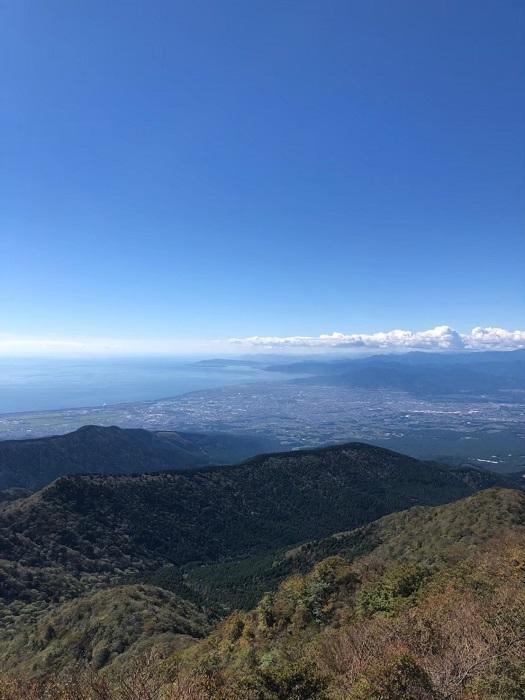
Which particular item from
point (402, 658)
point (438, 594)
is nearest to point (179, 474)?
point (438, 594)

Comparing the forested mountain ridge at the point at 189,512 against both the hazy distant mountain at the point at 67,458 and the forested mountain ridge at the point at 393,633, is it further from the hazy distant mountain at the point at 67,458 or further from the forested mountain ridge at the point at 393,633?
the hazy distant mountain at the point at 67,458

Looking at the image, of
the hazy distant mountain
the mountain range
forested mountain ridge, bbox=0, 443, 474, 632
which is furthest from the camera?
the hazy distant mountain

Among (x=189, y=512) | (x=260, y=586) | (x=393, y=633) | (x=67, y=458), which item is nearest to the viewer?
(x=393, y=633)

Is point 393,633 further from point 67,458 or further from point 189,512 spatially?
point 67,458

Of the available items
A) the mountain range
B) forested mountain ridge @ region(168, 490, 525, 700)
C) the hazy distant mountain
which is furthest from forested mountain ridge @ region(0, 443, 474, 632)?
the hazy distant mountain

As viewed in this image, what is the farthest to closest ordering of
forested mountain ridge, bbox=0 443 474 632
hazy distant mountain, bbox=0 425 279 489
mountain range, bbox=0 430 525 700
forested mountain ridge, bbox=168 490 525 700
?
1. hazy distant mountain, bbox=0 425 279 489
2. forested mountain ridge, bbox=0 443 474 632
3. mountain range, bbox=0 430 525 700
4. forested mountain ridge, bbox=168 490 525 700

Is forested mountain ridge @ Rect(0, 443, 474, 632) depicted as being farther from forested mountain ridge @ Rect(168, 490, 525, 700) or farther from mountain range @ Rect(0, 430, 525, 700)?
A: forested mountain ridge @ Rect(168, 490, 525, 700)

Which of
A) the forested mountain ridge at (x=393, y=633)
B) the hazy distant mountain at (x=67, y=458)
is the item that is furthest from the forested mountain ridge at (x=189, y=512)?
the hazy distant mountain at (x=67, y=458)

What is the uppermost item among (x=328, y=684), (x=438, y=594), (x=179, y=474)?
(x=328, y=684)

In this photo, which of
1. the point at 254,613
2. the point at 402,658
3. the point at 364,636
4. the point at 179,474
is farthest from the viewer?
the point at 179,474

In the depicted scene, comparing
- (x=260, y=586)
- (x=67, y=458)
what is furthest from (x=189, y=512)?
(x=67, y=458)

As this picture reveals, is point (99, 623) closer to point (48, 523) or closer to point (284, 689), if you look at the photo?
point (284, 689)
